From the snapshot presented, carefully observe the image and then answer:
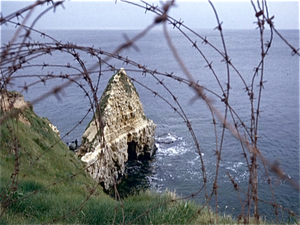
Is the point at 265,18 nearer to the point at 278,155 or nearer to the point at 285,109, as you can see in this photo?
the point at 278,155

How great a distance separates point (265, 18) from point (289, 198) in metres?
19.7

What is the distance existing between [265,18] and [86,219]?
3544mm

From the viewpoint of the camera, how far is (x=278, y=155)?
24719mm

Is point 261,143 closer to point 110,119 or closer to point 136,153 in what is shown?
point 136,153

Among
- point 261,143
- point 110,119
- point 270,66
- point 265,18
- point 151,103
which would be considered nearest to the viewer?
point 265,18

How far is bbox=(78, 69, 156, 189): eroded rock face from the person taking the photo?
19406 millimetres

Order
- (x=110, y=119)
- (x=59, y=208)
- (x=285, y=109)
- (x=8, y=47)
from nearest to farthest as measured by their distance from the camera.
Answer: (x=8, y=47) → (x=59, y=208) → (x=110, y=119) → (x=285, y=109)

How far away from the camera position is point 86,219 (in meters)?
4.47

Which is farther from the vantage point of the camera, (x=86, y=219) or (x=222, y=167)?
(x=222, y=167)

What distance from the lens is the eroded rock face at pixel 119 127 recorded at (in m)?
19.4

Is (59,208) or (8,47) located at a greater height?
(8,47)

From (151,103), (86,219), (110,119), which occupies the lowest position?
(151,103)

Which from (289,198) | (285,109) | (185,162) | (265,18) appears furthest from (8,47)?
(285,109)

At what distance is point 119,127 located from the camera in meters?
22.0
